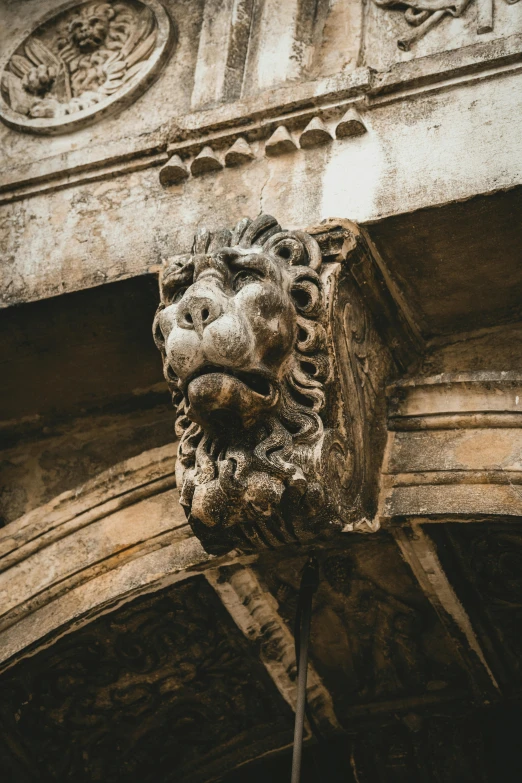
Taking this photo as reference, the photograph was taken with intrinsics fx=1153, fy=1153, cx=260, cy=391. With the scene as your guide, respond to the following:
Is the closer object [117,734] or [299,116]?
[299,116]

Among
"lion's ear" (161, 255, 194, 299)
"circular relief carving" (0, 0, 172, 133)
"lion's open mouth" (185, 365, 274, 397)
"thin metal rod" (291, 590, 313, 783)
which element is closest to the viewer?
"lion's open mouth" (185, 365, 274, 397)

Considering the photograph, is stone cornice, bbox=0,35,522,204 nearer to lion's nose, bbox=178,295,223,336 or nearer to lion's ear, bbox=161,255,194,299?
lion's ear, bbox=161,255,194,299

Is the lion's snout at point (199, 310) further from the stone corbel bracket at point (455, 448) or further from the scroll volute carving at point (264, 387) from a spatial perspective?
the stone corbel bracket at point (455, 448)

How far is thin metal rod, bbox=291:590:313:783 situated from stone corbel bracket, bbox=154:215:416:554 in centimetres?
28

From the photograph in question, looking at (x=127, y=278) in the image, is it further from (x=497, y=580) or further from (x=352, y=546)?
(x=497, y=580)

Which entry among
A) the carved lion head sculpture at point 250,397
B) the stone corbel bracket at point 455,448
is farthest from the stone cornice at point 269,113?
the stone corbel bracket at point 455,448

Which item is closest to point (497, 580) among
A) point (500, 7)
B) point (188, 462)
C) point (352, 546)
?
point (352, 546)

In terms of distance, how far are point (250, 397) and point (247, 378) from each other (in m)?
0.05

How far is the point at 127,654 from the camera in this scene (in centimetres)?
295

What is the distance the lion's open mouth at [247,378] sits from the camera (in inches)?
91.1

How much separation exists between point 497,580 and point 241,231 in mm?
1013

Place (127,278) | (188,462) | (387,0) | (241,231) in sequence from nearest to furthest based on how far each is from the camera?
1. (188,462)
2. (241,231)
3. (127,278)
4. (387,0)

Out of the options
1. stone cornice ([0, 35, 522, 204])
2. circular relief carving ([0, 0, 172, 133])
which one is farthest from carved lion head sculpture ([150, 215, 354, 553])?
circular relief carving ([0, 0, 172, 133])

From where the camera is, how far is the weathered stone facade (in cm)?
249
